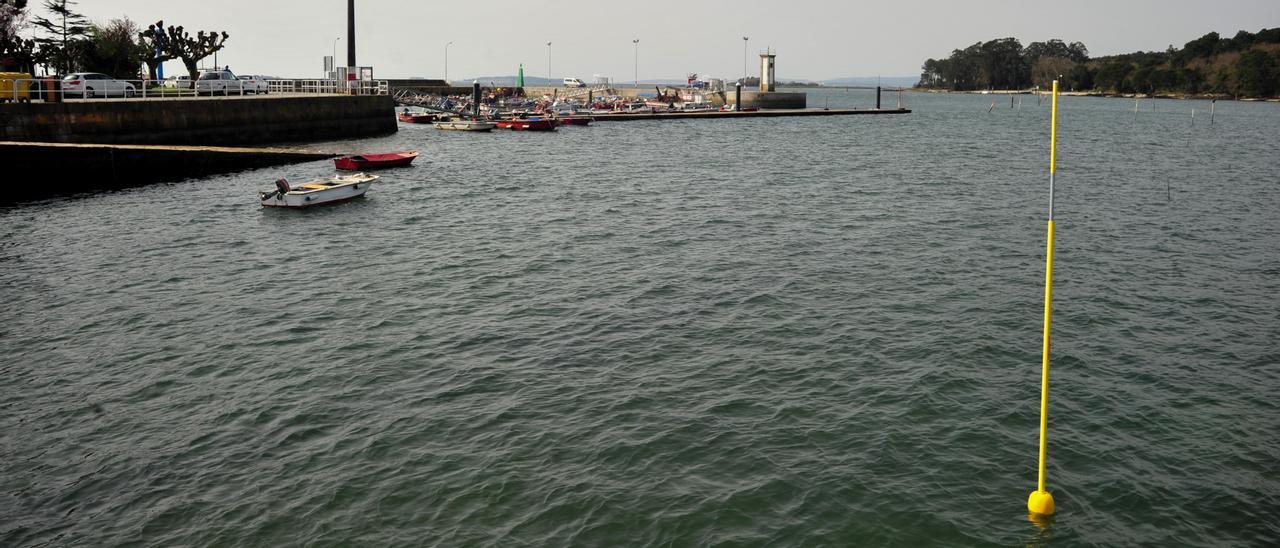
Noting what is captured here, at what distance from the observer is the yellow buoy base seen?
1227 centimetres

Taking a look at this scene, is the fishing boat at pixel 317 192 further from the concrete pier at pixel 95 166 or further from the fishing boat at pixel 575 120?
the fishing boat at pixel 575 120

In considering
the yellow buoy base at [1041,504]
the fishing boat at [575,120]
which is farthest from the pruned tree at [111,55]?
the yellow buoy base at [1041,504]

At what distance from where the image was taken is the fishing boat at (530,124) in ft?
292

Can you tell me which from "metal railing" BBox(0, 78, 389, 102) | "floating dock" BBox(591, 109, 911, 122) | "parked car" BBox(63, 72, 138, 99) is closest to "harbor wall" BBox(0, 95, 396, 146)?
"metal railing" BBox(0, 78, 389, 102)

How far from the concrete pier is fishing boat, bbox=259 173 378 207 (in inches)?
284

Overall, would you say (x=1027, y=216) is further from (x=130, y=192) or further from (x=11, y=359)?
(x=130, y=192)

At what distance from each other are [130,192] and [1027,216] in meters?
37.6

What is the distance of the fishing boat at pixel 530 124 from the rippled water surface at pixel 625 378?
52245mm

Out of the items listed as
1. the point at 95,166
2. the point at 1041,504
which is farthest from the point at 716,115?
the point at 1041,504

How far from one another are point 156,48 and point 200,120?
3973 centimetres

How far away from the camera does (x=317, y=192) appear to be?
3772 cm

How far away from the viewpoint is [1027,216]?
3841cm

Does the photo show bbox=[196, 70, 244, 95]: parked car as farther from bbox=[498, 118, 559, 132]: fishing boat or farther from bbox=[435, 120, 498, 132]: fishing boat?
bbox=[498, 118, 559, 132]: fishing boat

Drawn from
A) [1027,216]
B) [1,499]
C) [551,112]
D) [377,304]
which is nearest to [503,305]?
[377,304]
